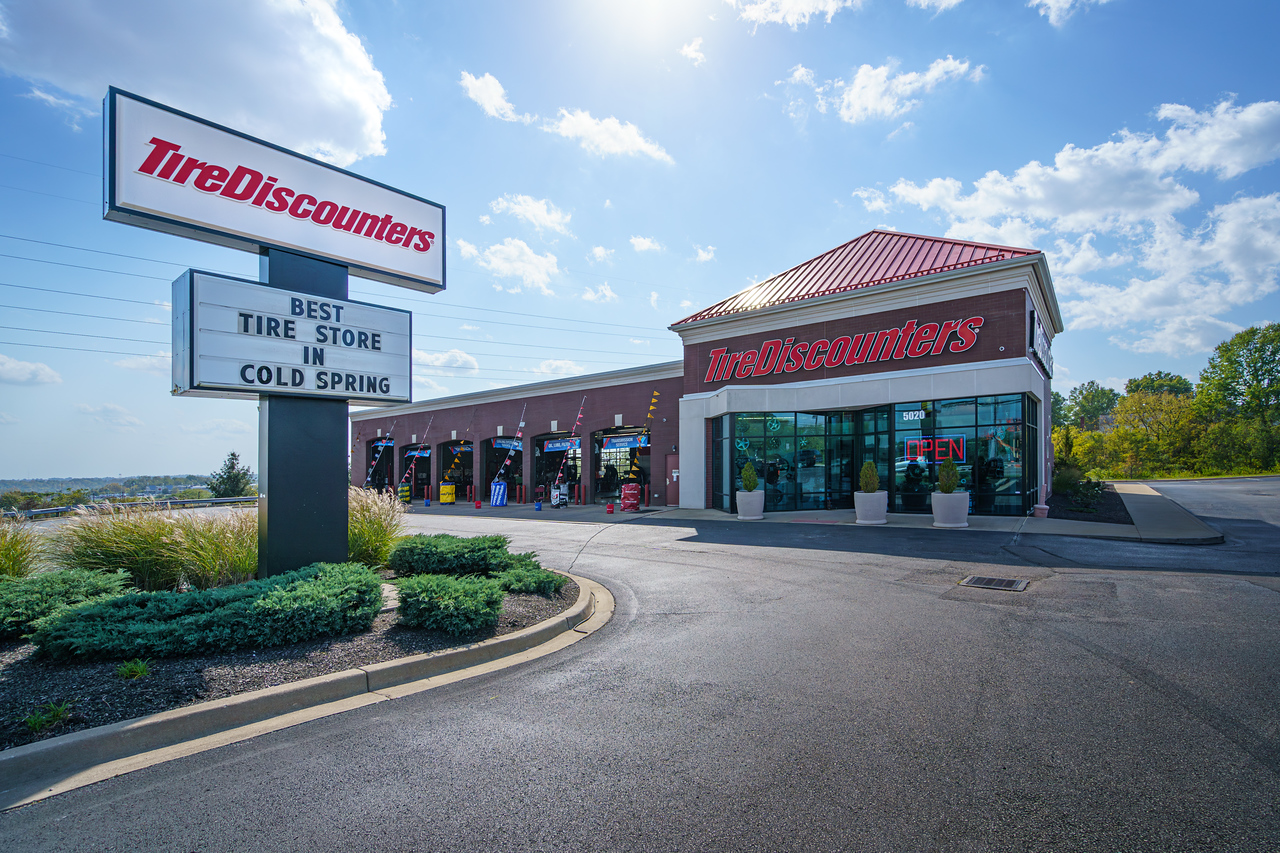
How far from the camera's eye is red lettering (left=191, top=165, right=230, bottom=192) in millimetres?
7262

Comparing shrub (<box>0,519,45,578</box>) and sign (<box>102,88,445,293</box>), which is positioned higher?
sign (<box>102,88,445,293</box>)

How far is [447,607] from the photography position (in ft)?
19.6

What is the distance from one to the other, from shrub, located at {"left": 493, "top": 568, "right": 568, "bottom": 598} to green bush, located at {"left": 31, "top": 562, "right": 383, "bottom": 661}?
1612 mm

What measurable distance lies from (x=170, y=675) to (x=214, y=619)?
2.30 feet

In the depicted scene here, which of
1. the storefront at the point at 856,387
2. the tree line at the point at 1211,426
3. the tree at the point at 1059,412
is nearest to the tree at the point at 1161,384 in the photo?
the tree at the point at 1059,412

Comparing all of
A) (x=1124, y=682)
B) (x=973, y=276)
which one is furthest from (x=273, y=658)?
(x=973, y=276)

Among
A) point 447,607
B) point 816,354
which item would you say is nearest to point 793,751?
point 447,607

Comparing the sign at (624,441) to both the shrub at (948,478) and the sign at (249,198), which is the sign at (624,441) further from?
the sign at (249,198)

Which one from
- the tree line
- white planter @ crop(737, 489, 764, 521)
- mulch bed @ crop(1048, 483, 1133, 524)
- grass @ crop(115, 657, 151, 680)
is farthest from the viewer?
the tree line

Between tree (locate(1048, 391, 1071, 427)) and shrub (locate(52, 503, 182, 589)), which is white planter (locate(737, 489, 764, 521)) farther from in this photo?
tree (locate(1048, 391, 1071, 427))

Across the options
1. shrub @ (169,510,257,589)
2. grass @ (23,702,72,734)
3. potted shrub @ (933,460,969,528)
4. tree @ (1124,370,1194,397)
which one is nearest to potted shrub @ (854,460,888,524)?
potted shrub @ (933,460,969,528)

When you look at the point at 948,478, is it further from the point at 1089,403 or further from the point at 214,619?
the point at 1089,403

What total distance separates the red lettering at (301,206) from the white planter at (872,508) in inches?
575

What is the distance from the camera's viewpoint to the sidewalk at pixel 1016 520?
13.7m
